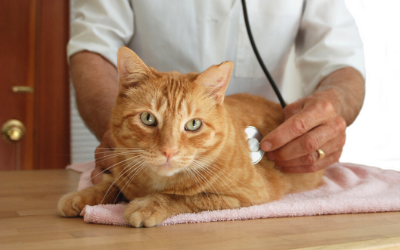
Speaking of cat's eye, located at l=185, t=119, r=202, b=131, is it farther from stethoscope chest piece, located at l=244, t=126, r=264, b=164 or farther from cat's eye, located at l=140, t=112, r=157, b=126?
stethoscope chest piece, located at l=244, t=126, r=264, b=164

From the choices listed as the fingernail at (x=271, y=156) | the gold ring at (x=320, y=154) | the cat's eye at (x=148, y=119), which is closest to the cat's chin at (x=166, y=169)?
the cat's eye at (x=148, y=119)

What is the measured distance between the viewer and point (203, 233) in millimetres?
778

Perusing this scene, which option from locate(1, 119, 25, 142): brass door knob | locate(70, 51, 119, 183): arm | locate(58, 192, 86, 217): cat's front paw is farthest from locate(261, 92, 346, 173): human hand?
locate(1, 119, 25, 142): brass door knob

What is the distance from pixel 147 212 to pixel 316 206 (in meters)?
0.45

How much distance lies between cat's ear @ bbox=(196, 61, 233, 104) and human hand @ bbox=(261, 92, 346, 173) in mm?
224

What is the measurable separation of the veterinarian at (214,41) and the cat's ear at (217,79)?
656 millimetres

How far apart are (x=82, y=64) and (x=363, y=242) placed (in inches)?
59.6

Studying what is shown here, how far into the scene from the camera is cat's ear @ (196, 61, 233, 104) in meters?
1.08

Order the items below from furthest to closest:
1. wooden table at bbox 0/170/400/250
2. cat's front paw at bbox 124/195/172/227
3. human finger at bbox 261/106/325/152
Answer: human finger at bbox 261/106/325/152, cat's front paw at bbox 124/195/172/227, wooden table at bbox 0/170/400/250

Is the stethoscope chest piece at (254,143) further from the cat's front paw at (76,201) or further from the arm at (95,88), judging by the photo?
the arm at (95,88)

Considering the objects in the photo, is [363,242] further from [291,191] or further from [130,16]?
[130,16]

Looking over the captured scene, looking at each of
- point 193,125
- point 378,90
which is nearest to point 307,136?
point 193,125

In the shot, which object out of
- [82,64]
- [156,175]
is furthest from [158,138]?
[82,64]

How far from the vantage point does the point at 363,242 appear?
72cm
